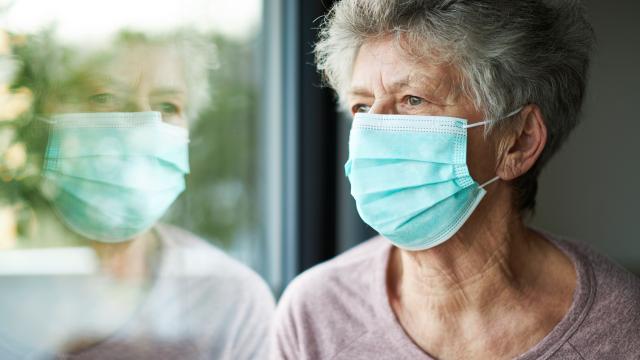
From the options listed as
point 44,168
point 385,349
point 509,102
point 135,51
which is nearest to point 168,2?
point 135,51

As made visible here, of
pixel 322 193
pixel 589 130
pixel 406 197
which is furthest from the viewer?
pixel 589 130

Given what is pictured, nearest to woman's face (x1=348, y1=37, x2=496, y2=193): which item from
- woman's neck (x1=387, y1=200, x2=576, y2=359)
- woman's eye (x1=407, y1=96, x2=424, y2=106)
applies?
woman's eye (x1=407, y1=96, x2=424, y2=106)

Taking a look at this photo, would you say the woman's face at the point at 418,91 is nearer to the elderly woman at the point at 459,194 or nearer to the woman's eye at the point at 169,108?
the elderly woman at the point at 459,194

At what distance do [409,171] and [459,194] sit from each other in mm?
114

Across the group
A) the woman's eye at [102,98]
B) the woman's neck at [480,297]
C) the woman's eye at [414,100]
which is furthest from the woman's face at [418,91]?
the woman's eye at [102,98]

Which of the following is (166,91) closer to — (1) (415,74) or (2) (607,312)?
(1) (415,74)

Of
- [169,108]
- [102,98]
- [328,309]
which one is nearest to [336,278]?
[328,309]

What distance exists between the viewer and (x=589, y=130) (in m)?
2.35

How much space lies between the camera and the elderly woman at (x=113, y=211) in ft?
3.17

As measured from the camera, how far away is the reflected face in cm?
102

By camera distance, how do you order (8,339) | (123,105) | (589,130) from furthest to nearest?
(589,130)
(123,105)
(8,339)

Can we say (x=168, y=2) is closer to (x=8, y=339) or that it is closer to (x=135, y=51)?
(x=135, y=51)

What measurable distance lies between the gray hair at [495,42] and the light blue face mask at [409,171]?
0.36ft

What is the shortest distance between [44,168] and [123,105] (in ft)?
0.58
